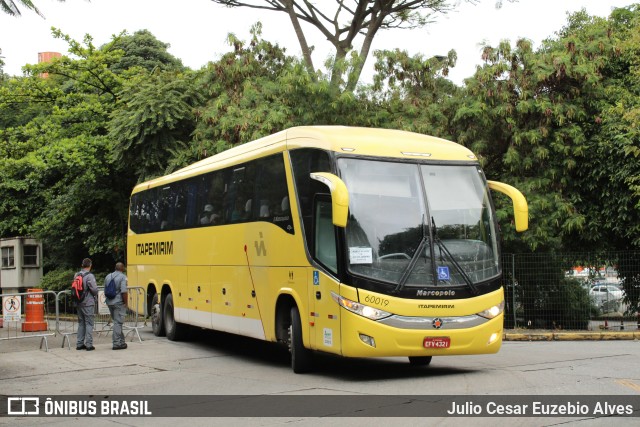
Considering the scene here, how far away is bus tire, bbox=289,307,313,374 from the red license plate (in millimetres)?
2098

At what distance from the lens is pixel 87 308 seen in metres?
17.3

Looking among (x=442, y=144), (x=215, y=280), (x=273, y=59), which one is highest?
(x=273, y=59)

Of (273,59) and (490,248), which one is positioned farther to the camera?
(273,59)

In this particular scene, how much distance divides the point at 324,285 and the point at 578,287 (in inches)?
487

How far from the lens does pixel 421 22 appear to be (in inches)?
1170

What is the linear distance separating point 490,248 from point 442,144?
1.89 meters

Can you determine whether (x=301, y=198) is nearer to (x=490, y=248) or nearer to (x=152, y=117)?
(x=490, y=248)

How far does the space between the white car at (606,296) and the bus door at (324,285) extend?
1227 cm

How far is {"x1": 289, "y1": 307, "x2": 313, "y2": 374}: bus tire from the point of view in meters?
12.9

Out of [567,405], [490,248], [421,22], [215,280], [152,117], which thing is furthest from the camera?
[421,22]

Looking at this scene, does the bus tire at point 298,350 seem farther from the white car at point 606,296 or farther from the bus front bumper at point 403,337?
the white car at point 606,296

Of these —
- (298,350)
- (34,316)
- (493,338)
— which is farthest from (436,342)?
(34,316)

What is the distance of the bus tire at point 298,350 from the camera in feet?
42.2

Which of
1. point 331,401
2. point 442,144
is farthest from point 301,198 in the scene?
point 331,401
